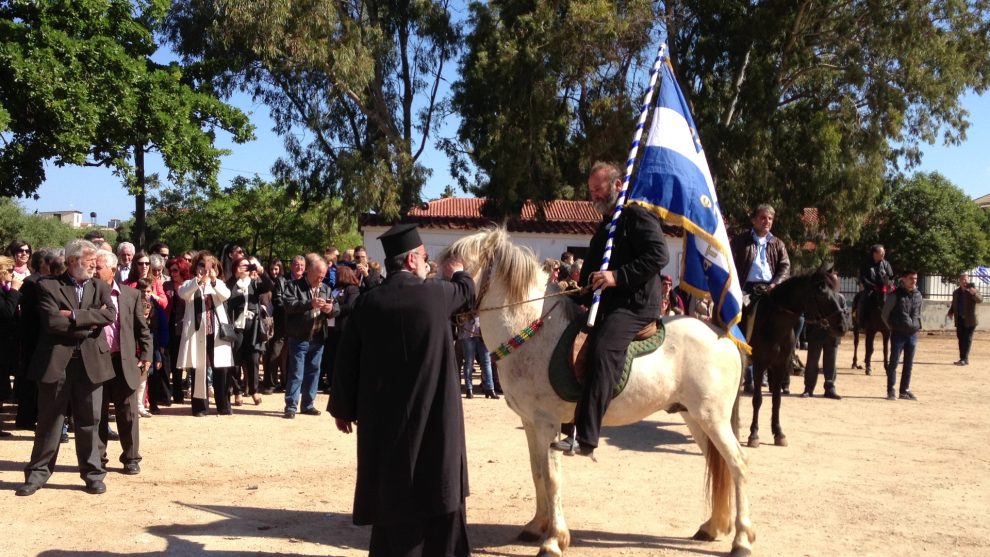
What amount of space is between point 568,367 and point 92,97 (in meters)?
19.7

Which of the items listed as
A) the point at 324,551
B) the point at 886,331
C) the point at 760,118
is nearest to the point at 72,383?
the point at 324,551

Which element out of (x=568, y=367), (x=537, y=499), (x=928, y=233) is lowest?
(x=537, y=499)

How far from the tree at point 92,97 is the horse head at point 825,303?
17981mm

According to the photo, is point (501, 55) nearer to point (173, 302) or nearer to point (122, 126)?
point (122, 126)

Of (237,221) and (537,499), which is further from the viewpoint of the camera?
(237,221)

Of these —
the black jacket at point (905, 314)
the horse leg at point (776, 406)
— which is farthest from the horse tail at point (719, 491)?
the black jacket at point (905, 314)

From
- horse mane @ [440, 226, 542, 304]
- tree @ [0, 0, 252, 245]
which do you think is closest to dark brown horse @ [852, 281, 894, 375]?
horse mane @ [440, 226, 542, 304]

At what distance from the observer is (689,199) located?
19.5 ft

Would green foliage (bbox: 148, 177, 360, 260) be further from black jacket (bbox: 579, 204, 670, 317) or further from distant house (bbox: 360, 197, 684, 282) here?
black jacket (bbox: 579, 204, 670, 317)

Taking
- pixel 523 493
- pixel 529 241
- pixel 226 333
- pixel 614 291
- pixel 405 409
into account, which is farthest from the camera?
pixel 529 241

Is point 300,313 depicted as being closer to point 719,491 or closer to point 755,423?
point 755,423

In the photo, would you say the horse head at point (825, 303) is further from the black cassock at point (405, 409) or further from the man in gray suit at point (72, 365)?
the man in gray suit at point (72, 365)

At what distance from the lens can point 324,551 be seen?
558 cm

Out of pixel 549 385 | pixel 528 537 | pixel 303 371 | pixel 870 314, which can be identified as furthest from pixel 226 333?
pixel 870 314
